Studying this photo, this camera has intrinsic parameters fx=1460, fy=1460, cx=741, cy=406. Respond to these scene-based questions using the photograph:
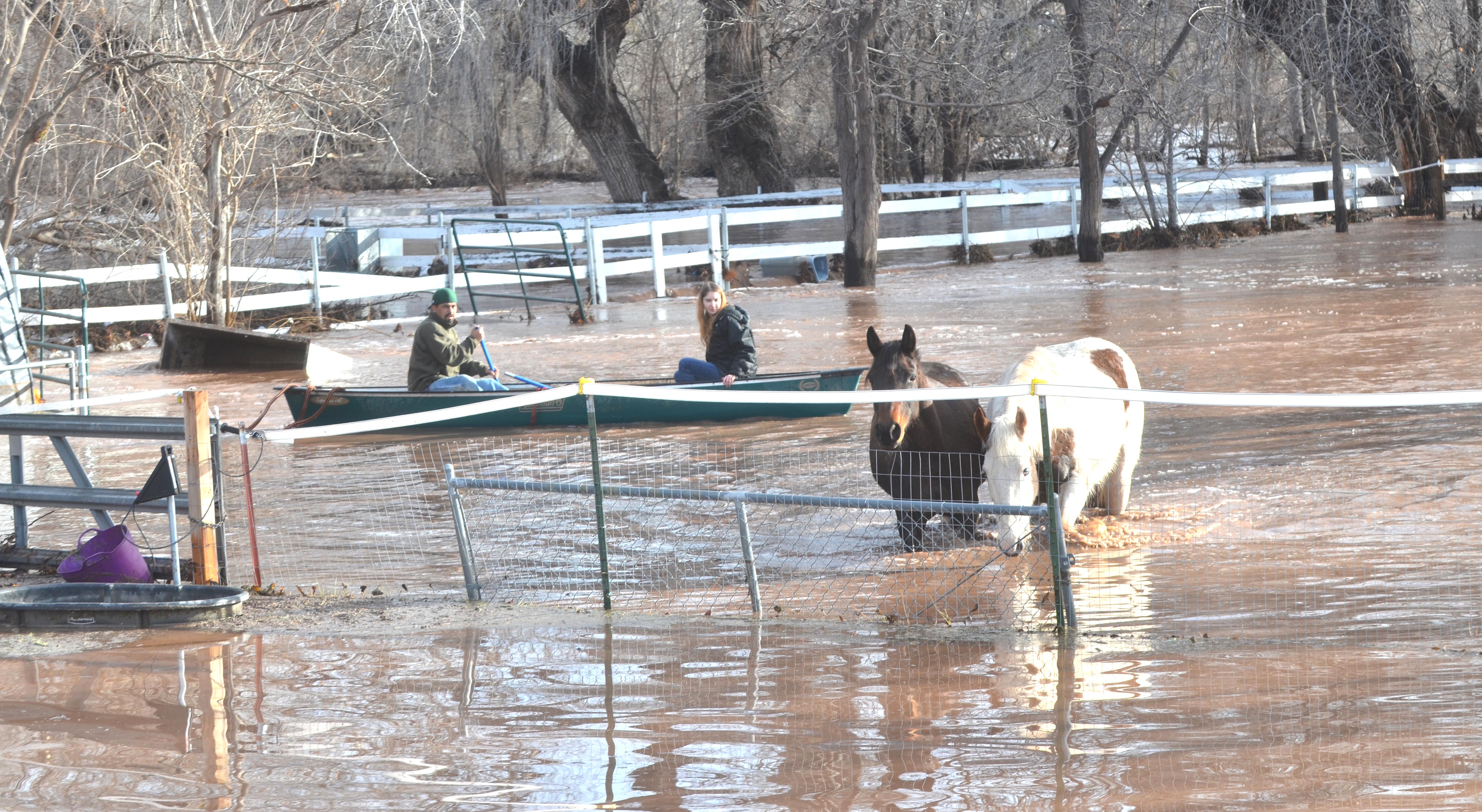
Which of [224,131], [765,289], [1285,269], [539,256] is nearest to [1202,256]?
[1285,269]

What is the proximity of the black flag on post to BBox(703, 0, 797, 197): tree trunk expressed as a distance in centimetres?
1901

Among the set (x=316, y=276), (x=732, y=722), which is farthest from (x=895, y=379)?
(x=316, y=276)

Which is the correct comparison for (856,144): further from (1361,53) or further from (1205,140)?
(1205,140)

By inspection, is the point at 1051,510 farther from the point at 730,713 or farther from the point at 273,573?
the point at 273,573

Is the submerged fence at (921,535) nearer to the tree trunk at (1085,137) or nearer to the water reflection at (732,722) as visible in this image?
the water reflection at (732,722)

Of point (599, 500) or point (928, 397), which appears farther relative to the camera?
point (599, 500)

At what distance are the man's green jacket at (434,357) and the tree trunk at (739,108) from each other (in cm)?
1355

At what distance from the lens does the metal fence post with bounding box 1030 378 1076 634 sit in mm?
5930

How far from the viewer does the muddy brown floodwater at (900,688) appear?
4.40 metres

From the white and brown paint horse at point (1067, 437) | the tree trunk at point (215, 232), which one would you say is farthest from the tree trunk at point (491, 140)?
the white and brown paint horse at point (1067, 437)

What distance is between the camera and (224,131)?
18.2 m

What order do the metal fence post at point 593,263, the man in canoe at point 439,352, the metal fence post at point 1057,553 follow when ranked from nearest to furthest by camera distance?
the metal fence post at point 1057,553
the man in canoe at point 439,352
the metal fence post at point 593,263

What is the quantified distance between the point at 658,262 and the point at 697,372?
11.8 metres

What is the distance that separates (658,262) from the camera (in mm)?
23344
